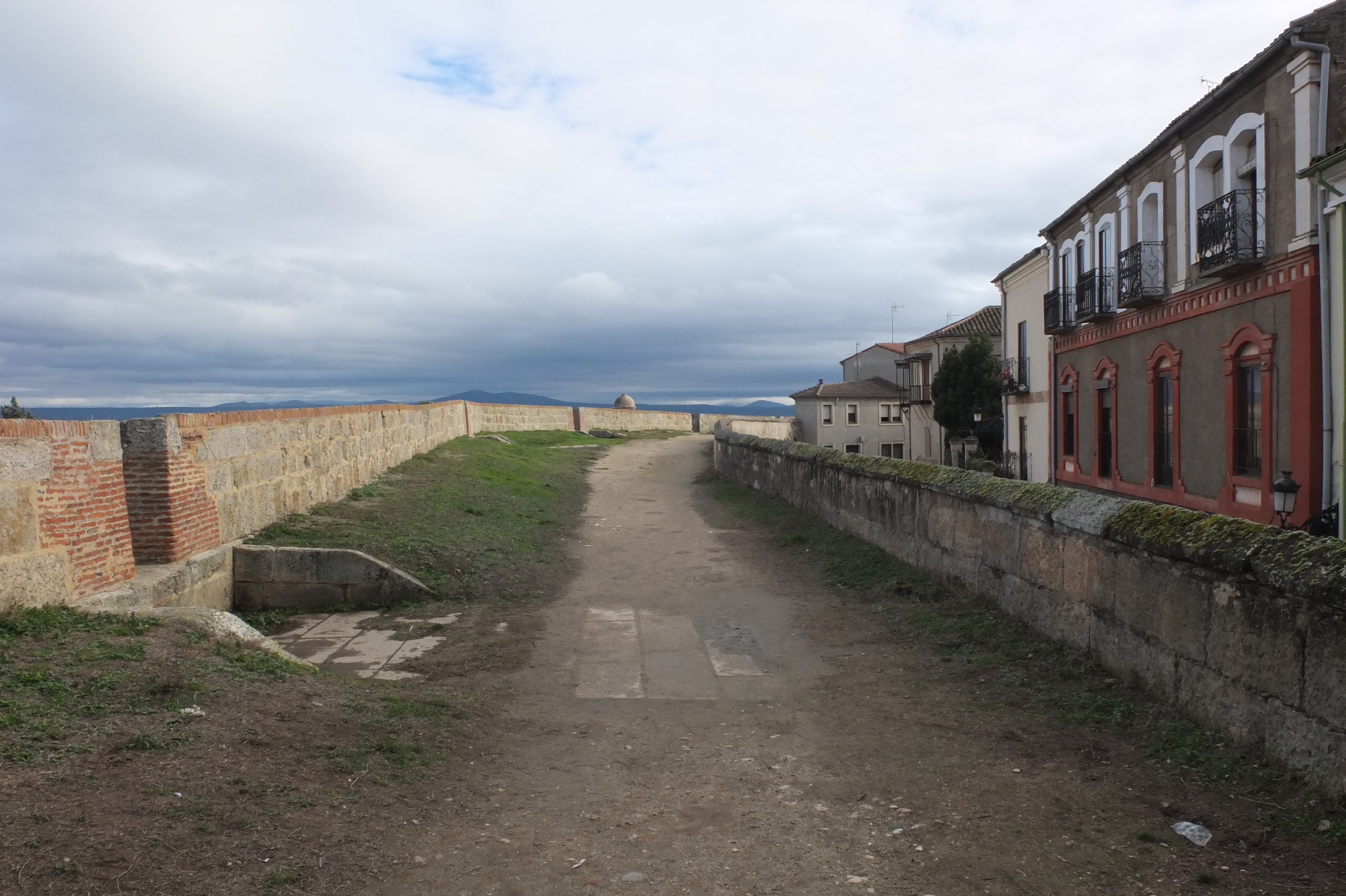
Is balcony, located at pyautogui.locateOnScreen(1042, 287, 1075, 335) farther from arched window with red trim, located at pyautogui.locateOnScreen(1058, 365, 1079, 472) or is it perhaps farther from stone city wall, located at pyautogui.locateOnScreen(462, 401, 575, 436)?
stone city wall, located at pyautogui.locateOnScreen(462, 401, 575, 436)

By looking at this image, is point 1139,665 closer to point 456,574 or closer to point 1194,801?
point 1194,801

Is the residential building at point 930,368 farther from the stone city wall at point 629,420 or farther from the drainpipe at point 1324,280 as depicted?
the drainpipe at point 1324,280

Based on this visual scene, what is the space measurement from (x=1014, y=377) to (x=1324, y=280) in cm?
1615

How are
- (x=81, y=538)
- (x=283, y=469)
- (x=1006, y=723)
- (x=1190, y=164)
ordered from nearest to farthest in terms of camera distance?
(x=1006, y=723)
(x=81, y=538)
(x=283, y=469)
(x=1190, y=164)

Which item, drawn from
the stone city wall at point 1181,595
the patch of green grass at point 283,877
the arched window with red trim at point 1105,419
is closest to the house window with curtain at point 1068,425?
the arched window with red trim at point 1105,419

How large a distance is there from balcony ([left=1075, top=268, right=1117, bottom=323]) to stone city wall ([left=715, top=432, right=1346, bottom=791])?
44.3 feet

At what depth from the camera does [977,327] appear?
4475 cm

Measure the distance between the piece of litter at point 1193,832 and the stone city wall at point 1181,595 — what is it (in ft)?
1.87

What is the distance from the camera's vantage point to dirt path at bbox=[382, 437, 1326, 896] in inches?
136

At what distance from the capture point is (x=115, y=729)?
13.5ft

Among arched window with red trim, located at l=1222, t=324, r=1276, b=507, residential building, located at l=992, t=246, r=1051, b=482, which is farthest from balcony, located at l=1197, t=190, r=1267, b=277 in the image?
residential building, located at l=992, t=246, r=1051, b=482

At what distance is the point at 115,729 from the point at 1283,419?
15.5 metres

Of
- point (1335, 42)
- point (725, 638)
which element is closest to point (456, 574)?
point (725, 638)

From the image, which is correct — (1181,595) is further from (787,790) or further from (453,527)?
(453,527)
